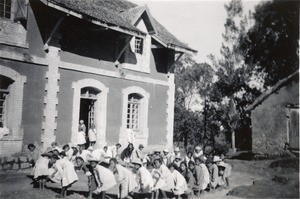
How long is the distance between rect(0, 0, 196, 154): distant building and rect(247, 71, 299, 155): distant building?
392cm

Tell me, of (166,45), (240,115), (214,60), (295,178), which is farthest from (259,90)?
(295,178)

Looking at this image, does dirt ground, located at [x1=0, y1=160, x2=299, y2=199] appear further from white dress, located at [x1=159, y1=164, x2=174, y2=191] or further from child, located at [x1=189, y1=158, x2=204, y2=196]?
white dress, located at [x1=159, y1=164, x2=174, y2=191]

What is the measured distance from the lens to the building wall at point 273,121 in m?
13.0

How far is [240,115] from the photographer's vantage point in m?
22.1

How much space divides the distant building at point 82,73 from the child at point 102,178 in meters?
3.77

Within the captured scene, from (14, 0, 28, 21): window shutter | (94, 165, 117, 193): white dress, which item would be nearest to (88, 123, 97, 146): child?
(14, 0, 28, 21): window shutter

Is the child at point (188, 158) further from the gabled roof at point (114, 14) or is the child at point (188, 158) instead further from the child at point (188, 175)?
the gabled roof at point (114, 14)

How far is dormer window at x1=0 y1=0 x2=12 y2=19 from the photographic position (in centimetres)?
980

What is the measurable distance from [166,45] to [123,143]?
4.69 m

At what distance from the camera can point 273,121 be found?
13617 millimetres

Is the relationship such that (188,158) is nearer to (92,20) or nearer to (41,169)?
(41,169)

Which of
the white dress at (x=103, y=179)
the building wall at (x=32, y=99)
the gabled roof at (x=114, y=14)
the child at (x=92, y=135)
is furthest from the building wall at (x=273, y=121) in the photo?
the building wall at (x=32, y=99)

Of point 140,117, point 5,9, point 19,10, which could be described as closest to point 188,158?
point 140,117

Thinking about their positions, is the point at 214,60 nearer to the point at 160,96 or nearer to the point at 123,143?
the point at 160,96
